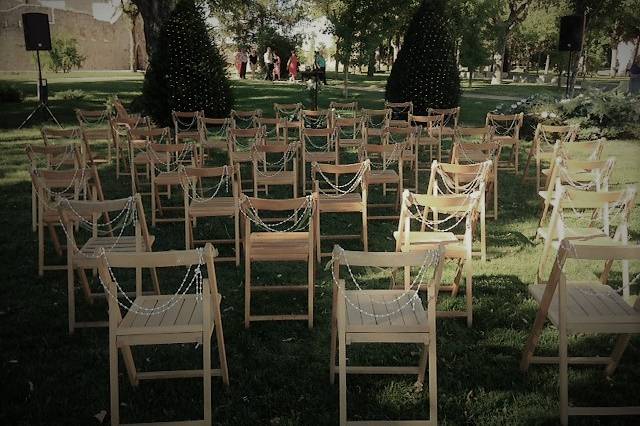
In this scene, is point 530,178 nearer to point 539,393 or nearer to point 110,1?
point 539,393

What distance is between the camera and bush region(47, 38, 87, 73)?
35.6 meters

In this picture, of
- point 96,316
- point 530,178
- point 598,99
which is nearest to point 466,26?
point 598,99

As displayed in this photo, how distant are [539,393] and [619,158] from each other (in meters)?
9.21

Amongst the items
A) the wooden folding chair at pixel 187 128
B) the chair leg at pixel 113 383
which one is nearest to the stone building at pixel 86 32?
the wooden folding chair at pixel 187 128

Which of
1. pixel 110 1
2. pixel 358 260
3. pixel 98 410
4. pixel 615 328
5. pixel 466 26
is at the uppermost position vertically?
pixel 110 1

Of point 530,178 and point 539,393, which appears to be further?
point 530,178

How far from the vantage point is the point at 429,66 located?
49.0 feet

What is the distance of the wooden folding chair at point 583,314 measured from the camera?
10.7ft

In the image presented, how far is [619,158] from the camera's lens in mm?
11414

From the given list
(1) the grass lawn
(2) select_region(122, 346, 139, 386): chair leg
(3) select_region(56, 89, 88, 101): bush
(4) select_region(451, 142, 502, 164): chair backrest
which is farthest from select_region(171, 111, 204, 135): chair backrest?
(3) select_region(56, 89, 88, 101): bush

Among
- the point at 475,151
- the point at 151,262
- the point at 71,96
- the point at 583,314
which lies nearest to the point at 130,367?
the point at 151,262

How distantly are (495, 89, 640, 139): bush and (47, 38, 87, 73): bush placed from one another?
A: 30.5m

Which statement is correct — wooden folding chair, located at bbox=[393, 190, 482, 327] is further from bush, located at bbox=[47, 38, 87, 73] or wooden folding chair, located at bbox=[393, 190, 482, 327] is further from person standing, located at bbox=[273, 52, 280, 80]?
bush, located at bbox=[47, 38, 87, 73]

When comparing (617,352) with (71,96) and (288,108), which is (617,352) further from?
(71,96)
